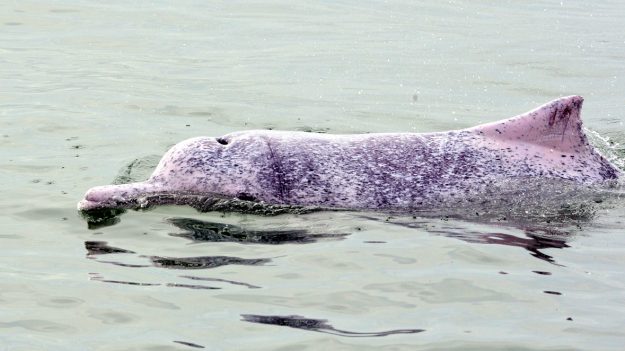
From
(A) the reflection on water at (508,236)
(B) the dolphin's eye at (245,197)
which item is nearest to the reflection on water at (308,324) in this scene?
(A) the reflection on water at (508,236)

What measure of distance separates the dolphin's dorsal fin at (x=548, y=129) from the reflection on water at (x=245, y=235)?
93.9 inches

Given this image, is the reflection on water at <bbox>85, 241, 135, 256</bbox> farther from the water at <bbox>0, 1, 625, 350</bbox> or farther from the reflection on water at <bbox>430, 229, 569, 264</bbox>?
the reflection on water at <bbox>430, 229, 569, 264</bbox>

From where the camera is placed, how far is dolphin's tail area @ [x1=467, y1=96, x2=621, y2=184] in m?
12.0

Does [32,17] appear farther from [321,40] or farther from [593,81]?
[593,81]

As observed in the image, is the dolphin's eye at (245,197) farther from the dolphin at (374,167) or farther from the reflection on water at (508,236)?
the reflection on water at (508,236)

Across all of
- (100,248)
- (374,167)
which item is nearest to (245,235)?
(100,248)

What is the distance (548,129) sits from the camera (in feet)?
39.5

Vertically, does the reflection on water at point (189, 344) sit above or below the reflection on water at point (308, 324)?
below

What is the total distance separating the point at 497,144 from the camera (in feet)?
39.7

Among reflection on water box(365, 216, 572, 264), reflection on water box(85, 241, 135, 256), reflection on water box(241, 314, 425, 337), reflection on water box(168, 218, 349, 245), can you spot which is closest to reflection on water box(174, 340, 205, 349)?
reflection on water box(241, 314, 425, 337)

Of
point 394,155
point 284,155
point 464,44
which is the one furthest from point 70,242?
point 464,44

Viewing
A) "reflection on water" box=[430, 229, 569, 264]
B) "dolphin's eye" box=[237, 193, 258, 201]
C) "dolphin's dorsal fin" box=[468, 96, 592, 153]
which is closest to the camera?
"reflection on water" box=[430, 229, 569, 264]

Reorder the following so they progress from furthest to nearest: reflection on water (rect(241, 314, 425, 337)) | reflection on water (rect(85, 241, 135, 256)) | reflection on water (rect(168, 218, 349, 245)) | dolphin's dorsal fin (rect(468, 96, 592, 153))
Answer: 1. dolphin's dorsal fin (rect(468, 96, 592, 153))
2. reflection on water (rect(168, 218, 349, 245))
3. reflection on water (rect(85, 241, 135, 256))
4. reflection on water (rect(241, 314, 425, 337))

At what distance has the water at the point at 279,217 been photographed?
8547 millimetres
